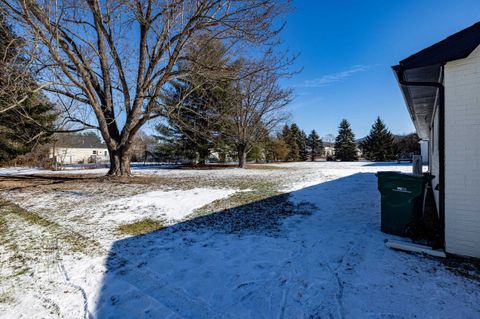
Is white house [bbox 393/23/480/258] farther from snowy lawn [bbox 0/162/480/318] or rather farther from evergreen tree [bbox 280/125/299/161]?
evergreen tree [bbox 280/125/299/161]

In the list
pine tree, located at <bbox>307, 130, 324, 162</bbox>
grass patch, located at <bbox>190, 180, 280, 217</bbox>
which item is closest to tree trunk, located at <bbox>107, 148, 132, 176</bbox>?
grass patch, located at <bbox>190, 180, 280, 217</bbox>

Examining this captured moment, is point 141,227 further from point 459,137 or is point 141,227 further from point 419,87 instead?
point 419,87

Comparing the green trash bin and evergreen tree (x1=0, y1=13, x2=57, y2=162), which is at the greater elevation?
evergreen tree (x1=0, y1=13, x2=57, y2=162)

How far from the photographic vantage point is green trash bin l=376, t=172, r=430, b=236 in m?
3.75

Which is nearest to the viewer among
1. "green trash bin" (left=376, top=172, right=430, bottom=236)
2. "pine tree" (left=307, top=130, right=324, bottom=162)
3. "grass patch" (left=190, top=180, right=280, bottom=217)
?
"green trash bin" (left=376, top=172, right=430, bottom=236)

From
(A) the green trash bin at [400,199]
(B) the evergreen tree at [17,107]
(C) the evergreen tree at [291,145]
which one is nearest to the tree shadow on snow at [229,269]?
Answer: (A) the green trash bin at [400,199]

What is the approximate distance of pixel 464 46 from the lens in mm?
3078

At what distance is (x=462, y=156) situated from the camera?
3189 millimetres

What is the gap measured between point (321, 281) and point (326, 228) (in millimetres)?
1963

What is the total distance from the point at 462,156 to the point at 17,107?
1454cm

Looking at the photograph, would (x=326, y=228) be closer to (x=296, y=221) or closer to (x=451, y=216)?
(x=296, y=221)

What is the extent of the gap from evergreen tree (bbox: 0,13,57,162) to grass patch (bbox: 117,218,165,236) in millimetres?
5884

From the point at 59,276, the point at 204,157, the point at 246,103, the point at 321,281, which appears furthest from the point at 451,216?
the point at 204,157

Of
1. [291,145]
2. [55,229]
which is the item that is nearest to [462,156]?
[55,229]
